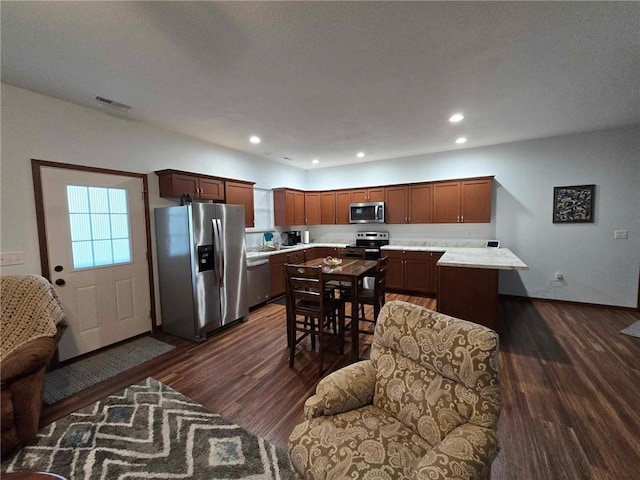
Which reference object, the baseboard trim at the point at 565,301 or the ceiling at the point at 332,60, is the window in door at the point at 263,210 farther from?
the baseboard trim at the point at 565,301

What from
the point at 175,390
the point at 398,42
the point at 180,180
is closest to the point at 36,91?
the point at 180,180

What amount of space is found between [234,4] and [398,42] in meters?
1.13

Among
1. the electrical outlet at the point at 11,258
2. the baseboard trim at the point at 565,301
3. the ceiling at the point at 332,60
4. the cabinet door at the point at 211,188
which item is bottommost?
the baseboard trim at the point at 565,301

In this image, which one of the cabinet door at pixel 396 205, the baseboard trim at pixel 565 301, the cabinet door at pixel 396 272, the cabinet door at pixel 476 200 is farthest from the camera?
the cabinet door at pixel 396 205

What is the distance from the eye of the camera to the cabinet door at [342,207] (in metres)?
6.05

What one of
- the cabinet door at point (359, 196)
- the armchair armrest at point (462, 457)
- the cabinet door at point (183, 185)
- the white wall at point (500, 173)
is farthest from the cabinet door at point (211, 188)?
the armchair armrest at point (462, 457)

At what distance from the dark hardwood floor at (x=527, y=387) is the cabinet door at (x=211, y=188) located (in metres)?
1.96

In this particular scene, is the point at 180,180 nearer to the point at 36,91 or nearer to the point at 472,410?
the point at 36,91

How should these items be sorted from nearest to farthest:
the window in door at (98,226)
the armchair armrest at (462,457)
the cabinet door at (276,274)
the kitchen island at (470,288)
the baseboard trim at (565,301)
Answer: the armchair armrest at (462,457)
the window in door at (98,226)
the kitchen island at (470,288)
the baseboard trim at (565,301)
the cabinet door at (276,274)

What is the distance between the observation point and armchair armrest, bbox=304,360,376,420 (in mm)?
1371

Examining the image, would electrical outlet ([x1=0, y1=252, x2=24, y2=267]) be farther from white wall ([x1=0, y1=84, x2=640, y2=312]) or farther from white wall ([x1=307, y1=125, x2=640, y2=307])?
white wall ([x1=307, y1=125, x2=640, y2=307])

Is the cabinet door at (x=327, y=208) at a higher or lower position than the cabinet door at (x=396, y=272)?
higher

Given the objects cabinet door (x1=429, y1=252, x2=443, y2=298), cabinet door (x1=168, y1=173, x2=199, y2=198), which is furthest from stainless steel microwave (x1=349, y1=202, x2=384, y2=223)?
cabinet door (x1=168, y1=173, x2=199, y2=198)

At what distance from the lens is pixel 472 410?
3.90 ft
